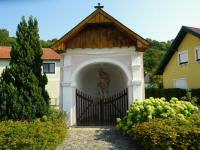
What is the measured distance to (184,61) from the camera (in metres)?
29.5

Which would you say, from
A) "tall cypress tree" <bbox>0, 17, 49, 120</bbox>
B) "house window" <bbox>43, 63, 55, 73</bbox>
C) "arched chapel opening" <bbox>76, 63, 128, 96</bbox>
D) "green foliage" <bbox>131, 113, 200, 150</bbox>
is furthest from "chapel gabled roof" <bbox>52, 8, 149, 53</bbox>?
"house window" <bbox>43, 63, 55, 73</bbox>

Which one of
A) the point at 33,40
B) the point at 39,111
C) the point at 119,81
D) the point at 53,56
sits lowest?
the point at 39,111

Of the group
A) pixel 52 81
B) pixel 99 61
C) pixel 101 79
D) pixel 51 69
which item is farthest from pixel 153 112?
pixel 51 69

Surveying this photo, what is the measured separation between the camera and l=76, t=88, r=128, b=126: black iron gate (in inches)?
561

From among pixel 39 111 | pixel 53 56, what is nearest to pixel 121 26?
pixel 39 111

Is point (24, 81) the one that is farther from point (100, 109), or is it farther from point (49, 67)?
point (49, 67)

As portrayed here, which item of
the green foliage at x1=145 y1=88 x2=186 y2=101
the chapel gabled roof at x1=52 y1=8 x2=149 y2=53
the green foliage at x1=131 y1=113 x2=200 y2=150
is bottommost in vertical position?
the green foliage at x1=131 y1=113 x2=200 y2=150

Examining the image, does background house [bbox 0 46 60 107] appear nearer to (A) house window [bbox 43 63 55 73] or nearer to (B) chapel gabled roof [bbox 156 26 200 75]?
(A) house window [bbox 43 63 55 73]

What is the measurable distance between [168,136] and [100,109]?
5478mm

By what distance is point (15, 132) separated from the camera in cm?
938

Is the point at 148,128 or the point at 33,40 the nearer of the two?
the point at 148,128

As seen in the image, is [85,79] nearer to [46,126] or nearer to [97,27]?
[97,27]

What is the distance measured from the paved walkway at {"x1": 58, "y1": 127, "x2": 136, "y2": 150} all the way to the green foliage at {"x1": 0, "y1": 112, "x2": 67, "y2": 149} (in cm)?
49

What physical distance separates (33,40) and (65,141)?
188 inches
